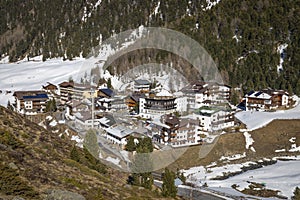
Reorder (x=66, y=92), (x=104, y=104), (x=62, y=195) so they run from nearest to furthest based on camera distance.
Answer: (x=62, y=195) < (x=104, y=104) < (x=66, y=92)

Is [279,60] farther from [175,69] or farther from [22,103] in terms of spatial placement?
[22,103]

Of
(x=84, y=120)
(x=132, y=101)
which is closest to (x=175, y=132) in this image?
(x=84, y=120)

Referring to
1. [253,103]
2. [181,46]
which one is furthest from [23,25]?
[253,103]

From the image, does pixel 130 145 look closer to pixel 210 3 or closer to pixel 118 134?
pixel 118 134

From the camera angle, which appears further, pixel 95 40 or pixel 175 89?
pixel 95 40

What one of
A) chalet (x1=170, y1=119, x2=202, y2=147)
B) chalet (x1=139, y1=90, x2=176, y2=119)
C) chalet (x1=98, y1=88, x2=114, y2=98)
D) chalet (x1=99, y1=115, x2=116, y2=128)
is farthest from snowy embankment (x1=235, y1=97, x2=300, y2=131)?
chalet (x1=98, y1=88, x2=114, y2=98)
